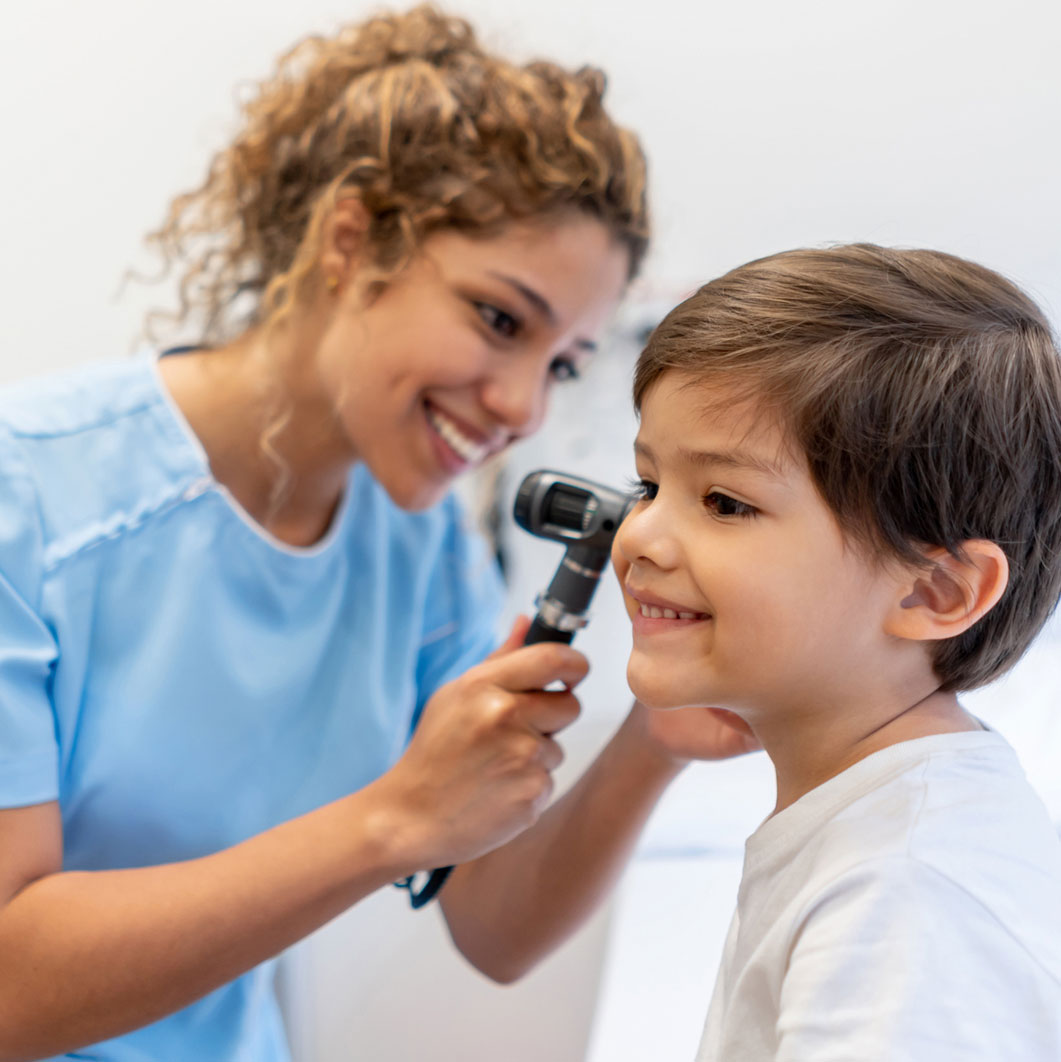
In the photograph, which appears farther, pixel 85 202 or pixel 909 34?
pixel 85 202

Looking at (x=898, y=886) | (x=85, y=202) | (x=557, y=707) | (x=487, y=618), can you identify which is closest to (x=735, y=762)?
(x=487, y=618)

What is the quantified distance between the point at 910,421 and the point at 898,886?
0.73 feet

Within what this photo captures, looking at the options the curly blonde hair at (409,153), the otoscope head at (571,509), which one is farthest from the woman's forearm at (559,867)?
the curly blonde hair at (409,153)

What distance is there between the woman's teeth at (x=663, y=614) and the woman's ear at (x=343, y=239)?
46 cm

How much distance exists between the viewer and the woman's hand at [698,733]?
723 mm

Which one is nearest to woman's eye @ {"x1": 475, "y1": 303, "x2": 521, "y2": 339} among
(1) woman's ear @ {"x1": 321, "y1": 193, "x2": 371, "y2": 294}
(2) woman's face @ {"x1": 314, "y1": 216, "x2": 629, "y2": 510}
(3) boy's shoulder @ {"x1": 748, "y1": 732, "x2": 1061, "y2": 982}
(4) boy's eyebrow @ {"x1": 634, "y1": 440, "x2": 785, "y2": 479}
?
(2) woman's face @ {"x1": 314, "y1": 216, "x2": 629, "y2": 510}

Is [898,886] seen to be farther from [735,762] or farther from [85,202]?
[85,202]

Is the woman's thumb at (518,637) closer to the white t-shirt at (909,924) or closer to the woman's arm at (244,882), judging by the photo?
the woman's arm at (244,882)

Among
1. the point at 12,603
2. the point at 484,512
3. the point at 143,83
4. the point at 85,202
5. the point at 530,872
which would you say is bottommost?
the point at 530,872

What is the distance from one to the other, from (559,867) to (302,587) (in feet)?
1.10

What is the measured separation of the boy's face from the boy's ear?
1cm

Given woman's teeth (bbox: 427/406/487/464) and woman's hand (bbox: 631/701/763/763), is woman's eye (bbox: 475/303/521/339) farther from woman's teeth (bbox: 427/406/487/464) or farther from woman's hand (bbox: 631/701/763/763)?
woman's hand (bbox: 631/701/763/763)

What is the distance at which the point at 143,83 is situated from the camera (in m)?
1.27

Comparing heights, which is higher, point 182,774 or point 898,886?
point 898,886
